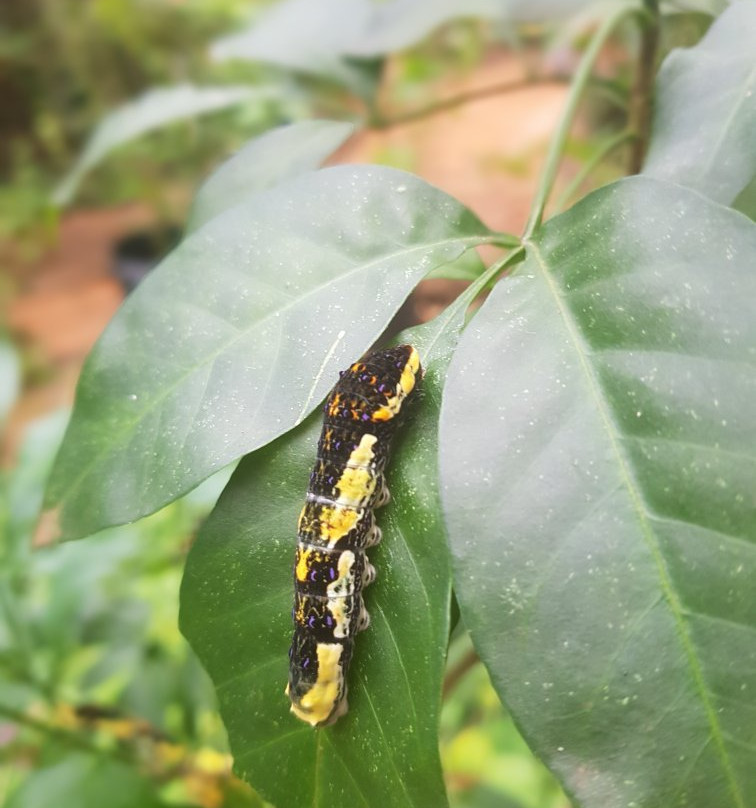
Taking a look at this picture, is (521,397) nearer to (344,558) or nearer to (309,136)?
(344,558)

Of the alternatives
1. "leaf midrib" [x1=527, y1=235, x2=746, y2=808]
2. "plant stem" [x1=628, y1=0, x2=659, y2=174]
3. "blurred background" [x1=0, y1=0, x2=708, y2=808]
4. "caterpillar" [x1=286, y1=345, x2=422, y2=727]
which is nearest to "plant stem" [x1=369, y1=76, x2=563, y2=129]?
"blurred background" [x1=0, y1=0, x2=708, y2=808]

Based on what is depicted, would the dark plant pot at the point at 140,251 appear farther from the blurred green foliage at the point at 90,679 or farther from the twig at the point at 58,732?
the twig at the point at 58,732

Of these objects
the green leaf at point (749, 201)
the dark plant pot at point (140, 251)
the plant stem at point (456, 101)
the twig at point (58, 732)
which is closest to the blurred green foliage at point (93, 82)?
the dark plant pot at point (140, 251)

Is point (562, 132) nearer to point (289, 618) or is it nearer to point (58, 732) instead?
point (289, 618)

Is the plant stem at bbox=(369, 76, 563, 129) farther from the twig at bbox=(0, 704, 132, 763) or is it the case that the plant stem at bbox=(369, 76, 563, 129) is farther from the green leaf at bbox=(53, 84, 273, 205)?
the twig at bbox=(0, 704, 132, 763)

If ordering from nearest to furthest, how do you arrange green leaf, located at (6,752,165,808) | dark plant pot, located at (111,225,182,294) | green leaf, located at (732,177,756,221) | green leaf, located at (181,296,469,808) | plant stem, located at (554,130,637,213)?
green leaf, located at (181,296,469,808), green leaf, located at (732,177,756,221), plant stem, located at (554,130,637,213), green leaf, located at (6,752,165,808), dark plant pot, located at (111,225,182,294)
